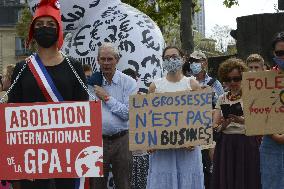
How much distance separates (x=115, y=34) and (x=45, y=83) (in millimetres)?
3226

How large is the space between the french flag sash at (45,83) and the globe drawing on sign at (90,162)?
0.63 ft

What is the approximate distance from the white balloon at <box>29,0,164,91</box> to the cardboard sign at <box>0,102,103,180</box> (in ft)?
10.2

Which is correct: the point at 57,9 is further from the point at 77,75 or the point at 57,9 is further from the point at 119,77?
the point at 119,77

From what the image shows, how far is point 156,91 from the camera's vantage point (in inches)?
252

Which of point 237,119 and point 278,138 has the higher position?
point 237,119

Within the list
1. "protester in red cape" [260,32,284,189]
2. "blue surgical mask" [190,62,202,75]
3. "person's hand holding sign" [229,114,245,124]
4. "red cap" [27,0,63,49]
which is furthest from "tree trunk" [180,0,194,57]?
"red cap" [27,0,63,49]

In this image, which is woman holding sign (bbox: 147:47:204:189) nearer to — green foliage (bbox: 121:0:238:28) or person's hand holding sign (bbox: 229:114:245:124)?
person's hand holding sign (bbox: 229:114:245:124)

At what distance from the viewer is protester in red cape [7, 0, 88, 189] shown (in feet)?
15.4

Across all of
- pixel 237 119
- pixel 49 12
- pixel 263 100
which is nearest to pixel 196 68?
pixel 237 119

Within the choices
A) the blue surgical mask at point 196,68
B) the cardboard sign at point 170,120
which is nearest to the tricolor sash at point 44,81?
the cardboard sign at point 170,120

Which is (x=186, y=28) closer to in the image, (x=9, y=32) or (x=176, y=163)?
(x=176, y=163)

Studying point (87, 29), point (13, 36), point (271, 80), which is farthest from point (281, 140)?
point (13, 36)

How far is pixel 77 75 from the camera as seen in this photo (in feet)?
15.6

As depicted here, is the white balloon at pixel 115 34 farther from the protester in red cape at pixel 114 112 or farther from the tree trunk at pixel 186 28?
the tree trunk at pixel 186 28
